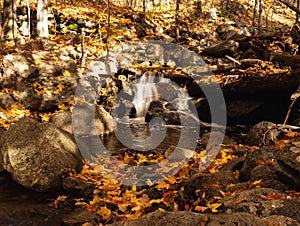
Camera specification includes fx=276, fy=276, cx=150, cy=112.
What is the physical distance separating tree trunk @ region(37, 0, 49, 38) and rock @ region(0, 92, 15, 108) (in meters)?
5.55

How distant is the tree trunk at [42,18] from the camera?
46.3 feet

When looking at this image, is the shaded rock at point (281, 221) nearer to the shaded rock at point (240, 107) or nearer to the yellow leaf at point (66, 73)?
the shaded rock at point (240, 107)

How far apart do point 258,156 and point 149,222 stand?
9.94ft

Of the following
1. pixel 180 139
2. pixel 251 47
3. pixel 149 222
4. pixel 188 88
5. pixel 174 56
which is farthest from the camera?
pixel 174 56

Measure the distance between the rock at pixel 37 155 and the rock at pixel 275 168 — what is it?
3647 mm

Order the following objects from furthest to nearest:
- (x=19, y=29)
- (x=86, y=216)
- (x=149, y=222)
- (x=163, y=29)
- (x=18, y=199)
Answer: (x=163, y=29) → (x=19, y=29) → (x=18, y=199) → (x=86, y=216) → (x=149, y=222)

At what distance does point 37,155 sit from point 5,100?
5238mm

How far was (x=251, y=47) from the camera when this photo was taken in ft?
46.2

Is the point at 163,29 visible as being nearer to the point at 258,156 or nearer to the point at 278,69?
the point at 278,69

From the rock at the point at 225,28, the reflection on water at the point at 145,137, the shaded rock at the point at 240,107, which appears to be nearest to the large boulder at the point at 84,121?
the reflection on water at the point at 145,137

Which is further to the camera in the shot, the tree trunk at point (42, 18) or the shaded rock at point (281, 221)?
the tree trunk at point (42, 18)

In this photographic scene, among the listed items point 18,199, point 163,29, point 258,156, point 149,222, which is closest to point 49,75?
point 18,199

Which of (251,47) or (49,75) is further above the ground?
(251,47)

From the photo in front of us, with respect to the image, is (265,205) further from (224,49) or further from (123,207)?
(224,49)
